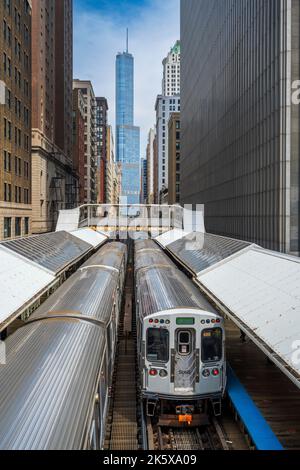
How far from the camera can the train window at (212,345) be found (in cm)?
1177

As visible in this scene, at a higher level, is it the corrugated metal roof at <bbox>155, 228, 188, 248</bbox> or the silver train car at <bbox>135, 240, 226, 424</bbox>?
the corrugated metal roof at <bbox>155, 228, 188, 248</bbox>

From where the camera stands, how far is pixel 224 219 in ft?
148

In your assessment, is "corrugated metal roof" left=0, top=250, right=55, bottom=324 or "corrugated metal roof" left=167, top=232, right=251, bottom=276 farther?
"corrugated metal roof" left=167, top=232, right=251, bottom=276

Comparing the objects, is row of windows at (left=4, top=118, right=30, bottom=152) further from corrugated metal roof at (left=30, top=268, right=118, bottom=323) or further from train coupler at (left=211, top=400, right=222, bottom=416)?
train coupler at (left=211, top=400, right=222, bottom=416)

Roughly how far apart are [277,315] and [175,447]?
176 inches

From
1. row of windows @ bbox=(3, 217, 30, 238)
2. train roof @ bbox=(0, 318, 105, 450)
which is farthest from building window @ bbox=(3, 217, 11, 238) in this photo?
train roof @ bbox=(0, 318, 105, 450)

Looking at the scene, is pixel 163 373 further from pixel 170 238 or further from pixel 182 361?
pixel 170 238

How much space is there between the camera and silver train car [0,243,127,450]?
5.81 m

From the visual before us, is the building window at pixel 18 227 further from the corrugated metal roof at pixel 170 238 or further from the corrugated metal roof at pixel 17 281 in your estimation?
the corrugated metal roof at pixel 17 281

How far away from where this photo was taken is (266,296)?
43.5ft

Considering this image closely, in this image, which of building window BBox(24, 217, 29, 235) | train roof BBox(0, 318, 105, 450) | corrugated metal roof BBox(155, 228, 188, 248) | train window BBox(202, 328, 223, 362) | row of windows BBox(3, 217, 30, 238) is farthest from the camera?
building window BBox(24, 217, 29, 235)

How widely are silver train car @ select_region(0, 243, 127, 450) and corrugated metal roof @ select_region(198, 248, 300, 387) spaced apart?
405 centimetres

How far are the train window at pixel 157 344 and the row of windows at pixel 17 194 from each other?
3435 centimetres
